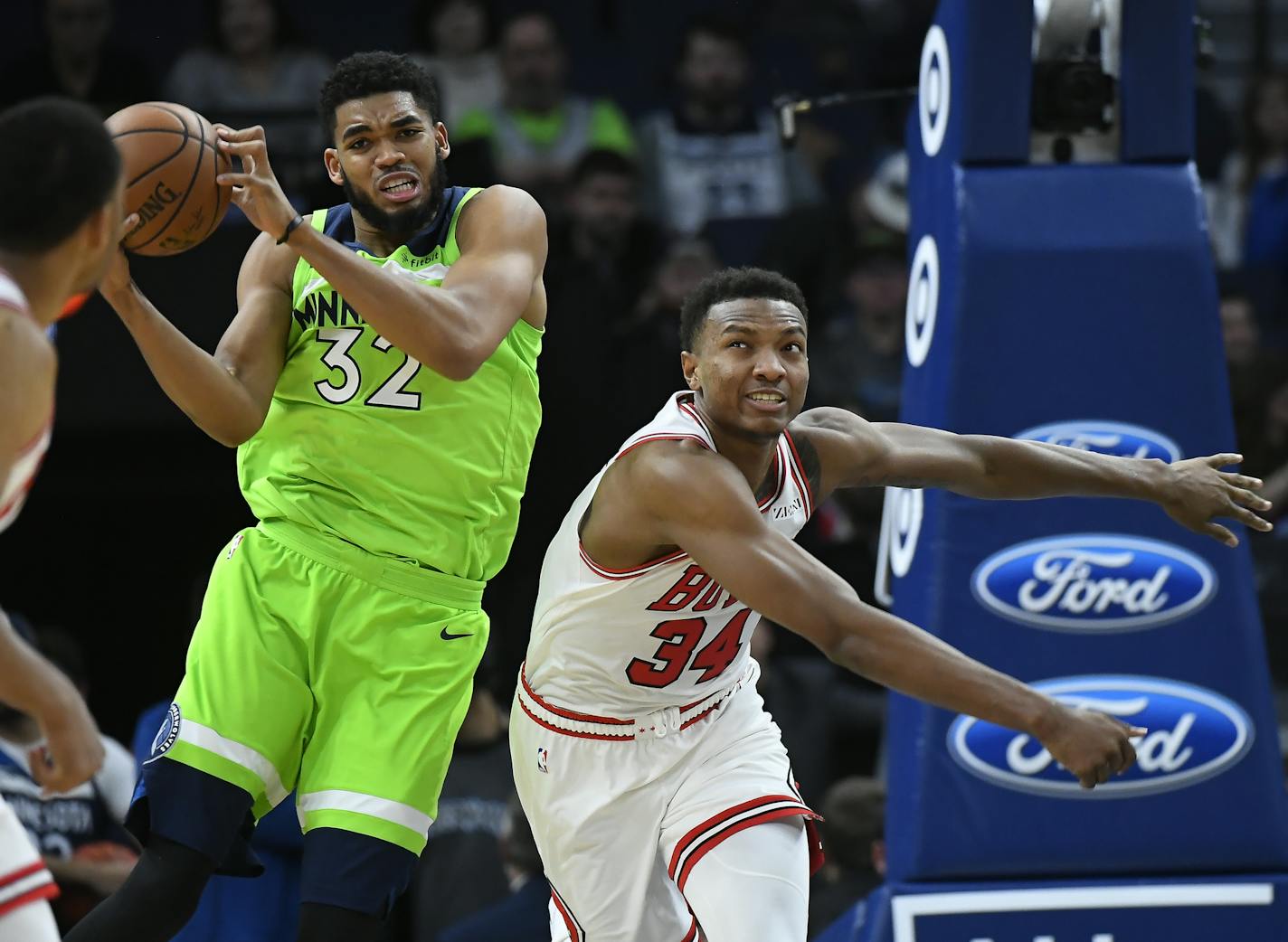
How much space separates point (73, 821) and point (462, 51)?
4.42 meters

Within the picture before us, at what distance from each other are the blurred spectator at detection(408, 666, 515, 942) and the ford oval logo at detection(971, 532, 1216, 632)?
224 centimetres

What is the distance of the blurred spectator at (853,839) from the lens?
644 cm

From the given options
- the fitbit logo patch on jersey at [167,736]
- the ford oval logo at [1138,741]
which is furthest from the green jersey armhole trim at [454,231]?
the ford oval logo at [1138,741]

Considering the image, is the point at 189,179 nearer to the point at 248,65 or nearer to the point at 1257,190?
the point at 248,65

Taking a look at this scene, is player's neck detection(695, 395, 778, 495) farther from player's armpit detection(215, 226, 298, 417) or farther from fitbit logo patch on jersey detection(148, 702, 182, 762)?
fitbit logo patch on jersey detection(148, 702, 182, 762)

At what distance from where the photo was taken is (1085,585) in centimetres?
549

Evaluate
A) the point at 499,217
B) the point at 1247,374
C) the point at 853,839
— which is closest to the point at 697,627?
the point at 499,217

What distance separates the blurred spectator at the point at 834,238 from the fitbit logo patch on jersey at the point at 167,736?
15.9ft

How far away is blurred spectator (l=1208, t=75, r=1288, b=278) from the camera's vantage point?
9461mm

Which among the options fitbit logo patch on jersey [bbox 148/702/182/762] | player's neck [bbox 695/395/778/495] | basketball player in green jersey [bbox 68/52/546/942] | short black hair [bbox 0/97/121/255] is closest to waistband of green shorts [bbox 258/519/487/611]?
basketball player in green jersey [bbox 68/52/546/942]

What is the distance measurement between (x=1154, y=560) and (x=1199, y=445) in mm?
370

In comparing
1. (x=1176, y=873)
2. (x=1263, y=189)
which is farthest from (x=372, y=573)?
(x=1263, y=189)

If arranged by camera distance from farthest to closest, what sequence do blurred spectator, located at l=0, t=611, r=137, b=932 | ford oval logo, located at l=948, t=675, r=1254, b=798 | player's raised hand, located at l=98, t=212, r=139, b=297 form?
blurred spectator, located at l=0, t=611, r=137, b=932 < ford oval logo, located at l=948, t=675, r=1254, b=798 < player's raised hand, located at l=98, t=212, r=139, b=297

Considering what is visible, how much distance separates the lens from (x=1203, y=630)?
552 cm
